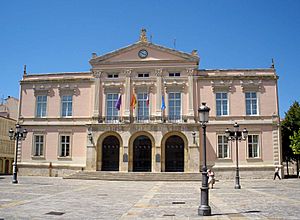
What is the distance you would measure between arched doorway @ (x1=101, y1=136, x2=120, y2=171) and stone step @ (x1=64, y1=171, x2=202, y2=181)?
258 centimetres

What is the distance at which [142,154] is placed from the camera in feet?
124

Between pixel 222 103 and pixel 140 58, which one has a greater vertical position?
pixel 140 58

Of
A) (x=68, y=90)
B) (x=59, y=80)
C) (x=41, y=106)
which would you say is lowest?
(x=41, y=106)

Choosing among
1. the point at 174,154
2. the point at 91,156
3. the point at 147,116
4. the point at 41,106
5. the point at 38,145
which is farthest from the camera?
the point at 41,106

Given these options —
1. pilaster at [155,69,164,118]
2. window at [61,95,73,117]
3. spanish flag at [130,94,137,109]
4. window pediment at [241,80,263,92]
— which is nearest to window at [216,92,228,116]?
window pediment at [241,80,263,92]

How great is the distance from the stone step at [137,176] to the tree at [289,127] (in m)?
14.4

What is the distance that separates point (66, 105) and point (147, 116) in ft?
31.7

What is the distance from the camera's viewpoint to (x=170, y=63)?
3825cm

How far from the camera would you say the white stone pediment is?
126 ft

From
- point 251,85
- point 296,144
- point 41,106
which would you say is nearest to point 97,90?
point 41,106

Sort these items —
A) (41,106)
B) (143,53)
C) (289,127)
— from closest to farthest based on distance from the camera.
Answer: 1. (143,53)
2. (41,106)
3. (289,127)

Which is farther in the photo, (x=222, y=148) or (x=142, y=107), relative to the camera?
(x=142, y=107)

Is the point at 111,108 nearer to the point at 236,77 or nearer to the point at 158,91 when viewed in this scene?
the point at 158,91

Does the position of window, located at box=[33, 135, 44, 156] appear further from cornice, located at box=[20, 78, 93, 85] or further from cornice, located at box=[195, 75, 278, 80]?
cornice, located at box=[195, 75, 278, 80]
